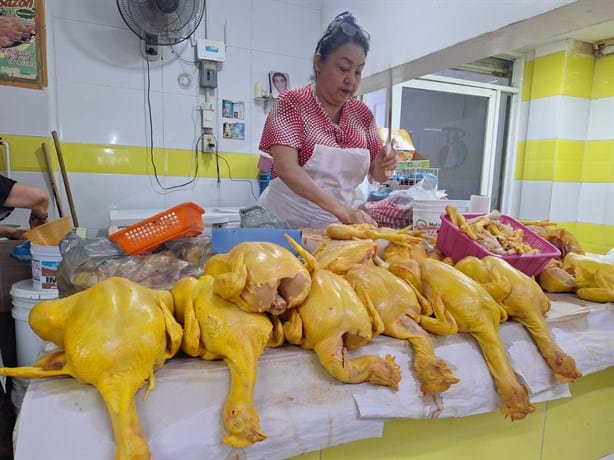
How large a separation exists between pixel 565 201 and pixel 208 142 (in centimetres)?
290

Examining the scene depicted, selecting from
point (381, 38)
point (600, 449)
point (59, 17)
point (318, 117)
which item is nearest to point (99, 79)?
point (59, 17)

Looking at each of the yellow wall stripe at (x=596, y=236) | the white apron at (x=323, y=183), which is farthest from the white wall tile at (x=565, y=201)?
the white apron at (x=323, y=183)

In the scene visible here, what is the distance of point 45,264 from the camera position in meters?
1.39

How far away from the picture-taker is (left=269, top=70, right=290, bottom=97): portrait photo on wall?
9.32 ft

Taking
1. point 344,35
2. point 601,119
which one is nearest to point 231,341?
point 344,35

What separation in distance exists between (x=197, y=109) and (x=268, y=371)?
2420 mm

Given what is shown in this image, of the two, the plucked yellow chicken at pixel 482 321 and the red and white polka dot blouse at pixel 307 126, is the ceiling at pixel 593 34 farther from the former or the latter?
the plucked yellow chicken at pixel 482 321

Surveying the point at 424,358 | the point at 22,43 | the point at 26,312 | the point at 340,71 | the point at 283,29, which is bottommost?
the point at 26,312

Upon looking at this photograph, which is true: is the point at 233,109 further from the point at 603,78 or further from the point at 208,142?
the point at 603,78

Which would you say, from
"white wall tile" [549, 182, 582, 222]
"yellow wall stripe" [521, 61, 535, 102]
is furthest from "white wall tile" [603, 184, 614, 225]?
"yellow wall stripe" [521, 61, 535, 102]

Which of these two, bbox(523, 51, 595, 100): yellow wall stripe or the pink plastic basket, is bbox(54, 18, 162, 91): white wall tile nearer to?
the pink plastic basket

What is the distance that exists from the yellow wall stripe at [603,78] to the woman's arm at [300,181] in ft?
9.29

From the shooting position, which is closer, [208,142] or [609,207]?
[208,142]

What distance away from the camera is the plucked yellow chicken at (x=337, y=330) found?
22.7 inches
